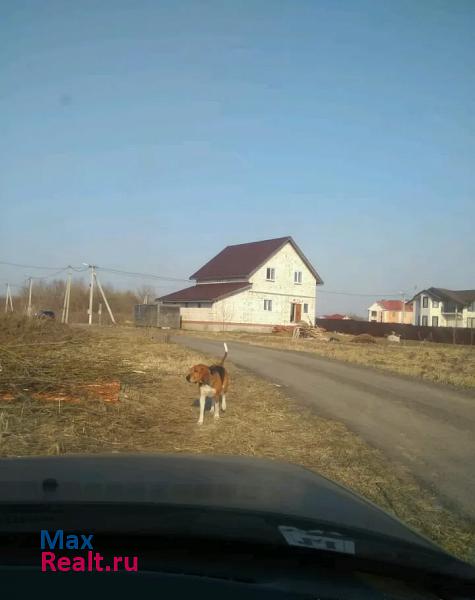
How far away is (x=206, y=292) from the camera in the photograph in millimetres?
45812

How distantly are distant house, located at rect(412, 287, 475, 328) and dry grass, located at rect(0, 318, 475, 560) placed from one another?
63.1 meters

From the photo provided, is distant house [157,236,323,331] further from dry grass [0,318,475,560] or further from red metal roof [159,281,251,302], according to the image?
dry grass [0,318,475,560]

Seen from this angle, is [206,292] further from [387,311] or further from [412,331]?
[387,311]

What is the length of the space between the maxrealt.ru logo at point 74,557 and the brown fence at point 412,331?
46.0m

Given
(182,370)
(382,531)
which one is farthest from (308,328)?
(382,531)

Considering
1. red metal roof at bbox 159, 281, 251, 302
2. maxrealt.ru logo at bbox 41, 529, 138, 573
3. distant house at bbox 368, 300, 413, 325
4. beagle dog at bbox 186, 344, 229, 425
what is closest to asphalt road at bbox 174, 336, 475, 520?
beagle dog at bbox 186, 344, 229, 425

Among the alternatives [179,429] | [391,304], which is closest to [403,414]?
[179,429]

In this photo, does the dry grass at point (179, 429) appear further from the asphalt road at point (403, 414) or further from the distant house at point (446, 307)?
the distant house at point (446, 307)

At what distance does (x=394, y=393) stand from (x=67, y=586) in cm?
1172

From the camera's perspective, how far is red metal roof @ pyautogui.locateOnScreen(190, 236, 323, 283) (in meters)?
45.5

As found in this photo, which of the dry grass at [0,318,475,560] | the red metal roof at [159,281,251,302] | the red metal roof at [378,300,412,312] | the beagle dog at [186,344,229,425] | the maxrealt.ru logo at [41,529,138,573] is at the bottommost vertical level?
the dry grass at [0,318,475,560]

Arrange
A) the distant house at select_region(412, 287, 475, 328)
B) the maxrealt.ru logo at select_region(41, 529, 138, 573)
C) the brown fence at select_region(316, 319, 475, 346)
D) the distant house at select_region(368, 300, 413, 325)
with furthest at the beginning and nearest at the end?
the distant house at select_region(368, 300, 413, 325) < the distant house at select_region(412, 287, 475, 328) < the brown fence at select_region(316, 319, 475, 346) < the maxrealt.ru logo at select_region(41, 529, 138, 573)

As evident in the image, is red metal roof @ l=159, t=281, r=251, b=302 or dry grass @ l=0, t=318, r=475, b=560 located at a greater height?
red metal roof @ l=159, t=281, r=251, b=302

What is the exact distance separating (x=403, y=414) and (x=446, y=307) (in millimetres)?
65222
